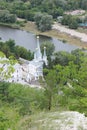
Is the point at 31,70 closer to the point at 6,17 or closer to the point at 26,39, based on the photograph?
the point at 26,39

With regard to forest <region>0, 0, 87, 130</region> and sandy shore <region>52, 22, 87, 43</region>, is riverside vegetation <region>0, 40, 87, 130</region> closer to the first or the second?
forest <region>0, 0, 87, 130</region>

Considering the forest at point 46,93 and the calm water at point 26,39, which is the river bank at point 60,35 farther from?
the forest at point 46,93

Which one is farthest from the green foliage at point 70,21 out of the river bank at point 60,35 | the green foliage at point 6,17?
the green foliage at point 6,17

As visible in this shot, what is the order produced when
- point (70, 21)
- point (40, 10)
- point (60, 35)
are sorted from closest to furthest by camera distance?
1. point (60, 35)
2. point (70, 21)
3. point (40, 10)

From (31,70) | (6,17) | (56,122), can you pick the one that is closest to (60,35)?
(6,17)

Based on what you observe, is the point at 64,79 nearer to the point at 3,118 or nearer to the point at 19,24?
the point at 3,118

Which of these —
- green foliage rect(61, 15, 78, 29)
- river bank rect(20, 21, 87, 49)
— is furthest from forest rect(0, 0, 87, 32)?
river bank rect(20, 21, 87, 49)

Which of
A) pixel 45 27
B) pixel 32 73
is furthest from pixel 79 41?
pixel 32 73
